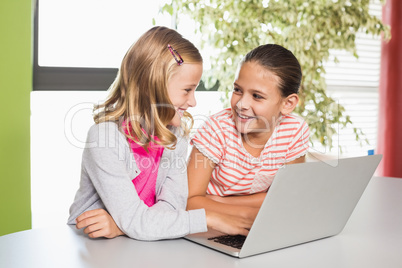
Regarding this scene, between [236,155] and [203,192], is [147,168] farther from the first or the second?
[236,155]

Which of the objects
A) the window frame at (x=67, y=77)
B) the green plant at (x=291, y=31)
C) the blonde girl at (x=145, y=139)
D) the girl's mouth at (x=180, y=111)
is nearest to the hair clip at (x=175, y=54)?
the blonde girl at (x=145, y=139)

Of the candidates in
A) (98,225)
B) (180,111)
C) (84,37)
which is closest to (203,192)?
(180,111)

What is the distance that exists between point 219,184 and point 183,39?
53cm

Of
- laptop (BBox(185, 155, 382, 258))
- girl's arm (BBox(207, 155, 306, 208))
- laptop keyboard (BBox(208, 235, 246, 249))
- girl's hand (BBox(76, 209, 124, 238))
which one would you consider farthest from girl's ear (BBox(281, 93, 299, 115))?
girl's hand (BBox(76, 209, 124, 238))

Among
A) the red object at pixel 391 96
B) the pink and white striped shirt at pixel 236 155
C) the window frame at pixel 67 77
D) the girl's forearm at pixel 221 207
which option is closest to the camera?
the girl's forearm at pixel 221 207

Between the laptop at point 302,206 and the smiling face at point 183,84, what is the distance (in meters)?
0.45

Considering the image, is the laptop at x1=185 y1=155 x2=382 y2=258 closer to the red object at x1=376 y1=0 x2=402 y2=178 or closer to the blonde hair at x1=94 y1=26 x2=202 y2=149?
the blonde hair at x1=94 y1=26 x2=202 y2=149

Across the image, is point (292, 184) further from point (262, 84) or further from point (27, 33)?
point (27, 33)

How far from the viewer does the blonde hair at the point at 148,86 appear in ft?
4.55

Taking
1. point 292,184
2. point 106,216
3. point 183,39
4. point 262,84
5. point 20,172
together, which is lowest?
point 20,172

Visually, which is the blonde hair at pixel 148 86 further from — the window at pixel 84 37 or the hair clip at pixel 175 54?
the window at pixel 84 37

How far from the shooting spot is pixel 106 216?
1.15 meters

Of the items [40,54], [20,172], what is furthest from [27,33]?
[20,172]

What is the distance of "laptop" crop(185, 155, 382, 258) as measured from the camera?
0.97 metres
